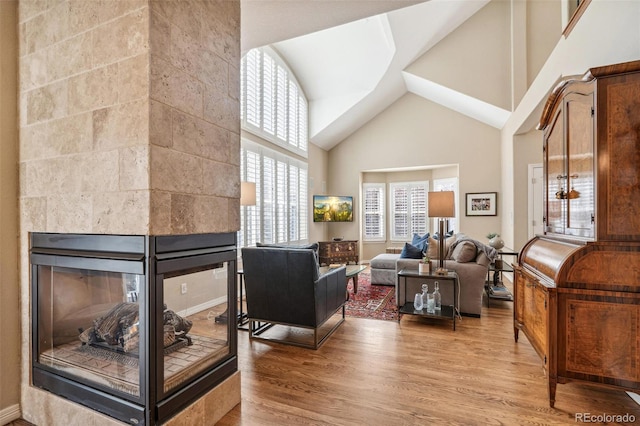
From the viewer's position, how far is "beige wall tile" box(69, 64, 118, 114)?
158 cm

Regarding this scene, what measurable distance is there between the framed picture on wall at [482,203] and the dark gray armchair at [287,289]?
17.0 feet

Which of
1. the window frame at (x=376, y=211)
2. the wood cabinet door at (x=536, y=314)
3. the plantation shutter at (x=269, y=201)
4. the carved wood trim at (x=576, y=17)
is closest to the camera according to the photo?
the wood cabinet door at (x=536, y=314)

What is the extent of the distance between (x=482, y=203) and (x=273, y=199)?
184 inches

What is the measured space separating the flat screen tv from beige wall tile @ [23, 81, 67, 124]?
6.07 m

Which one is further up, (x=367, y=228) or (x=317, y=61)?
(x=317, y=61)

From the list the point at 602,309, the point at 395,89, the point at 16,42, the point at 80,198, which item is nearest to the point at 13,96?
the point at 16,42

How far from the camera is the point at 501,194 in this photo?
6855 mm

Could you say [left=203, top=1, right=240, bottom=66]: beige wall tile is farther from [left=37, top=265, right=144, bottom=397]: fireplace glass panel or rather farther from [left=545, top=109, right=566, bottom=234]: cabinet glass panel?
[left=545, top=109, right=566, bottom=234]: cabinet glass panel

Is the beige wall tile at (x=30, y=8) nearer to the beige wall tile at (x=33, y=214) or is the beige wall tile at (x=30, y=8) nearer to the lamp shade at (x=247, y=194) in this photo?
the beige wall tile at (x=33, y=214)

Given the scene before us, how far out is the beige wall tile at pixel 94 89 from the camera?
1582 mm

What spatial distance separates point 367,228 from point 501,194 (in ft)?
10.9

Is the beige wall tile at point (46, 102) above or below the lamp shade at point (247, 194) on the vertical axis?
above

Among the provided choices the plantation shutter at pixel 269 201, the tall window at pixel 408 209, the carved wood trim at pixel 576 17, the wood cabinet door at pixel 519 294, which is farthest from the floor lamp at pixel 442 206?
the tall window at pixel 408 209

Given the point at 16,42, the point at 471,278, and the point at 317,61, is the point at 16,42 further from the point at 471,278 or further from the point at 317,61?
the point at 317,61
